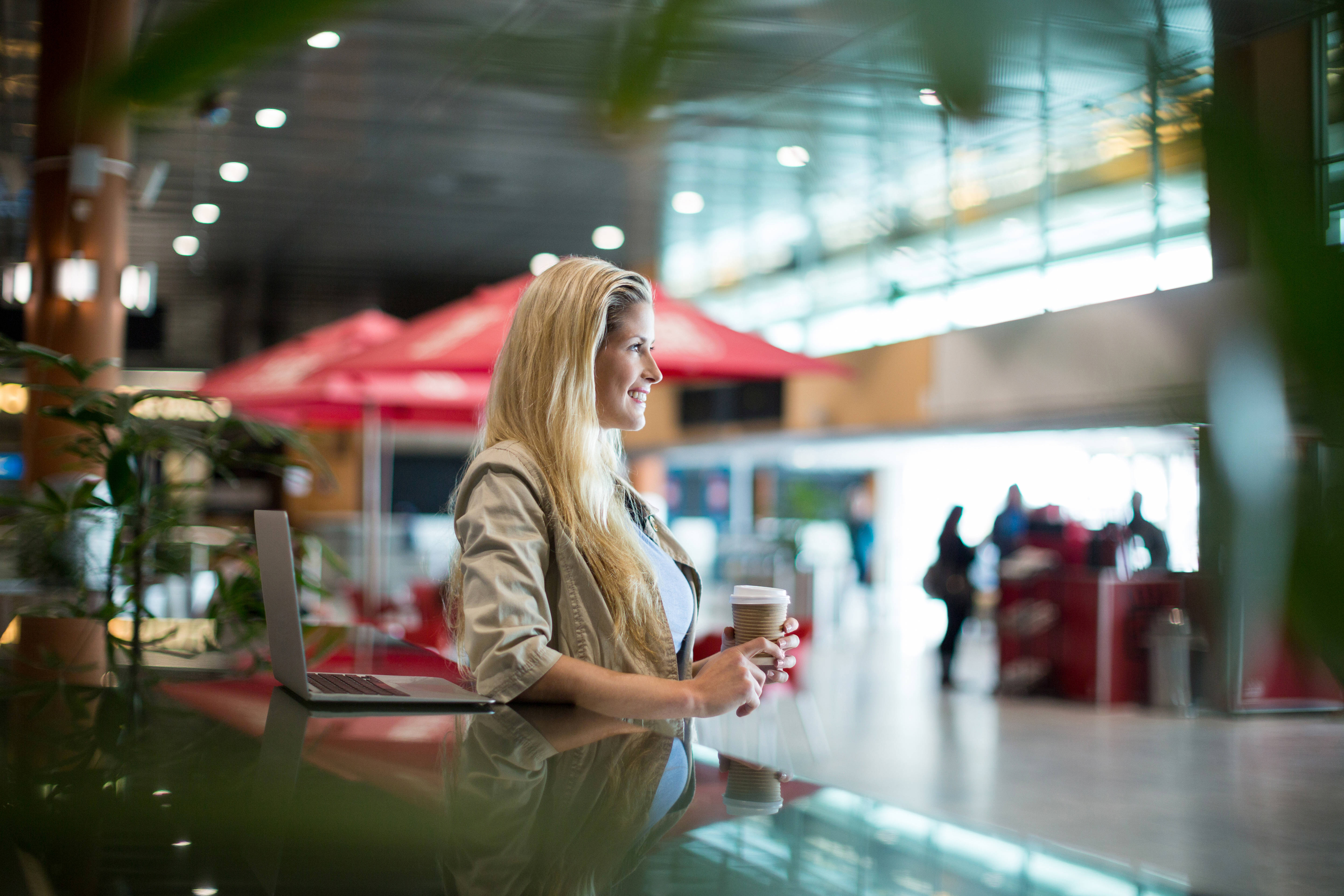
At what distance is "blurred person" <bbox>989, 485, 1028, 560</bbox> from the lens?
30.9ft

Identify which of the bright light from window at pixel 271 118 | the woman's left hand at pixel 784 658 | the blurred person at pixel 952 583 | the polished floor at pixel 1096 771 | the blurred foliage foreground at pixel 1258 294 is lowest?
the polished floor at pixel 1096 771

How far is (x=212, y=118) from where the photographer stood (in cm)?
43

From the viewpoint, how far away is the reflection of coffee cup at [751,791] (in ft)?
3.28

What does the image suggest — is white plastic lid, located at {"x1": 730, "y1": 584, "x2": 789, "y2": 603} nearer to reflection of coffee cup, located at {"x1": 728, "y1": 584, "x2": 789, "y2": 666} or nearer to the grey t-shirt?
reflection of coffee cup, located at {"x1": 728, "y1": 584, "x2": 789, "y2": 666}

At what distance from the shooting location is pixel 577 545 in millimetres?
1545

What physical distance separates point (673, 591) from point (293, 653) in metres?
0.51

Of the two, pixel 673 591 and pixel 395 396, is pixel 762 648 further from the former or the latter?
pixel 395 396

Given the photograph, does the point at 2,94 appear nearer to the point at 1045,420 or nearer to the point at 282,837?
the point at 282,837

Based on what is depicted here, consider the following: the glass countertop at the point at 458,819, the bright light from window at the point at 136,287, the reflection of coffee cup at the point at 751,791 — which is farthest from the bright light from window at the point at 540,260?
the reflection of coffee cup at the point at 751,791

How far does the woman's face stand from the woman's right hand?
1.18ft

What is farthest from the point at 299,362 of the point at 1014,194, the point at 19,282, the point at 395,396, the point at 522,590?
the point at 1014,194

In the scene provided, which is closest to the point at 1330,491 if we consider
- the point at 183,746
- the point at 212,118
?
the point at 212,118

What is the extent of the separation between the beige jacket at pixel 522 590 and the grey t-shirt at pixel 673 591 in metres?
0.03

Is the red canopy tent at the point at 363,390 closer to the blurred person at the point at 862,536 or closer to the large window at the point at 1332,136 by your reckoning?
the large window at the point at 1332,136
